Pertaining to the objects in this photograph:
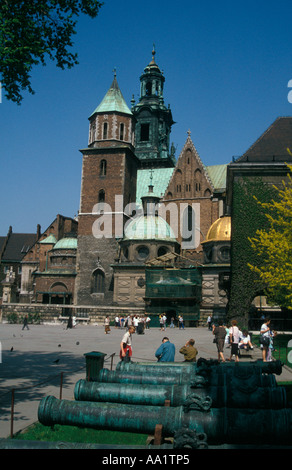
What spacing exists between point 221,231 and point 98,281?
14642 millimetres

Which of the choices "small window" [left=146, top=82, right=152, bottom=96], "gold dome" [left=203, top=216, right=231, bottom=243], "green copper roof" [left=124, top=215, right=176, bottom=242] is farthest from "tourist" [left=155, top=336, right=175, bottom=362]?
"small window" [left=146, top=82, right=152, bottom=96]

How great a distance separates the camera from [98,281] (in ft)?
157

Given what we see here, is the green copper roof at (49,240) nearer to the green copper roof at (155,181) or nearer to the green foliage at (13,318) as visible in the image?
the green copper roof at (155,181)

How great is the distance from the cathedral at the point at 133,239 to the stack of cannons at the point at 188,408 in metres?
30.2

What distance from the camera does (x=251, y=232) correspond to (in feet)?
82.5

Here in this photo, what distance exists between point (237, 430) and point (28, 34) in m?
9.46

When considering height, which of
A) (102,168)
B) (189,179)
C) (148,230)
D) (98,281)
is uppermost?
(102,168)

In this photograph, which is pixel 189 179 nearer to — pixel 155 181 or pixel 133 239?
pixel 155 181

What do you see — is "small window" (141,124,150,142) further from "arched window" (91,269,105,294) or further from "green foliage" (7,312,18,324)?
"green foliage" (7,312,18,324)

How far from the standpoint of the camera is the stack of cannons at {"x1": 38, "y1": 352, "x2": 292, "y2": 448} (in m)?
5.56

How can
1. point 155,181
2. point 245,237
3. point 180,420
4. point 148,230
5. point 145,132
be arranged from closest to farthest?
point 180,420, point 245,237, point 148,230, point 155,181, point 145,132

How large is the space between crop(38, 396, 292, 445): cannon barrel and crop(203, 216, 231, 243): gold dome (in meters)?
35.1

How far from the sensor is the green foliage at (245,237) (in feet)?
80.9

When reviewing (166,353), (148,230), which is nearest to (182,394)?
(166,353)
